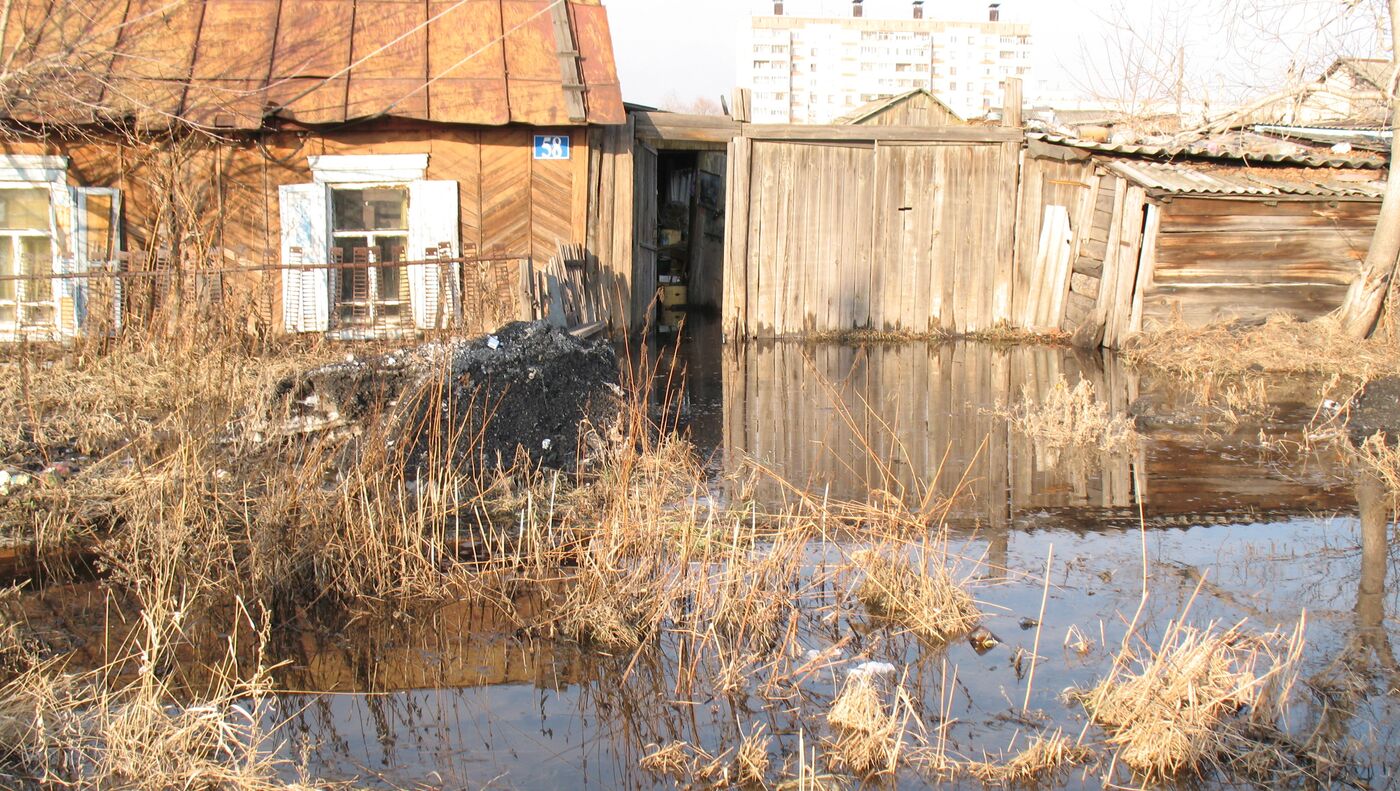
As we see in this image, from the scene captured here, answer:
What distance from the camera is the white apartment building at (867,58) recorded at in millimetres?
90062

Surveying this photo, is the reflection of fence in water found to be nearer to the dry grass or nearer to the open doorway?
the dry grass

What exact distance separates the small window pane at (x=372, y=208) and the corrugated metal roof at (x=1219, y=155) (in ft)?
26.0

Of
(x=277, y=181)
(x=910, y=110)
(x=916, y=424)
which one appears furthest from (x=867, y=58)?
(x=916, y=424)

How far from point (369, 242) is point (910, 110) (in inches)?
568

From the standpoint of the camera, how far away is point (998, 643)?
16.3 ft

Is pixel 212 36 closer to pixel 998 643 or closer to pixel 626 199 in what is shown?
pixel 626 199

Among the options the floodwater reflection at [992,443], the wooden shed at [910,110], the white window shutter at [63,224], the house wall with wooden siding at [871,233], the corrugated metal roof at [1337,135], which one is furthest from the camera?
the wooden shed at [910,110]

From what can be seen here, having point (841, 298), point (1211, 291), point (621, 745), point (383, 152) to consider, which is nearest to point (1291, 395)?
point (1211, 291)

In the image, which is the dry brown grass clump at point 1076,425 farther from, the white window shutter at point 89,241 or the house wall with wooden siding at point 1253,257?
the white window shutter at point 89,241

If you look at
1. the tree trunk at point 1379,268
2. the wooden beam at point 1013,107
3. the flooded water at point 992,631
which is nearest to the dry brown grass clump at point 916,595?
the flooded water at point 992,631

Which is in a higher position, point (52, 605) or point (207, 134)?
point (207, 134)

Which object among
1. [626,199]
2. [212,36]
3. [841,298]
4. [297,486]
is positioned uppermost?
[212,36]

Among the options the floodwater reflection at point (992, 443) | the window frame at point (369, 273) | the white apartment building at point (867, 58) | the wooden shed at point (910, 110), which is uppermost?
the white apartment building at point (867, 58)

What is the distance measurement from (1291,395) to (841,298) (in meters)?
6.22
